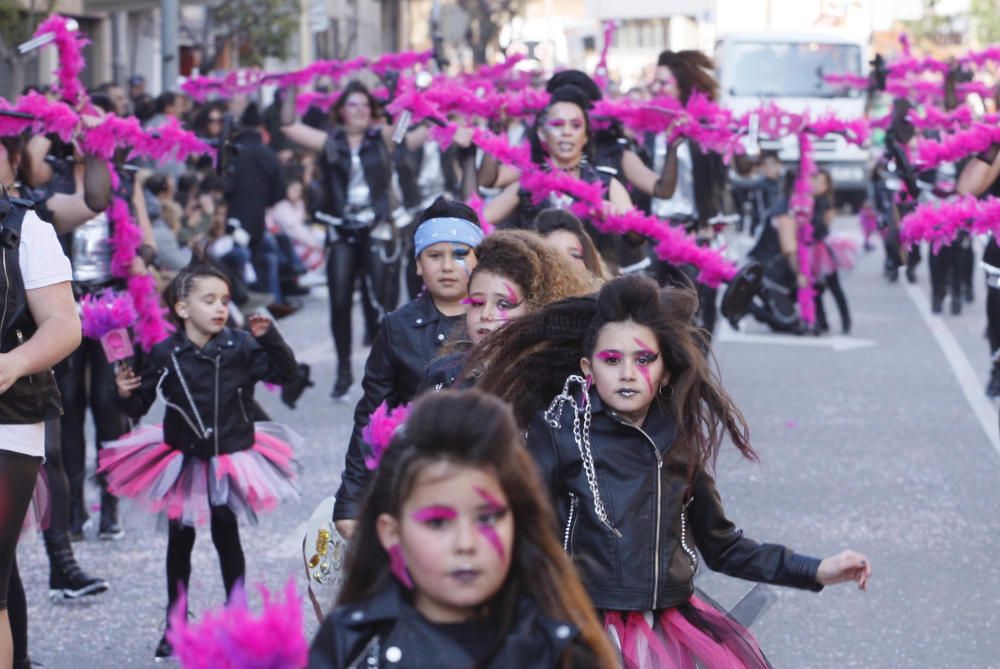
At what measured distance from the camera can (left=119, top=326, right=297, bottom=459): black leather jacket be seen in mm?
6355

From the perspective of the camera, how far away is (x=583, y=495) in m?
4.16

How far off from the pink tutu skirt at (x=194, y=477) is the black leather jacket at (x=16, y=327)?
1356 millimetres

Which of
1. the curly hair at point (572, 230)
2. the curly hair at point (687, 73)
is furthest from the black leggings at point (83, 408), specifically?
the curly hair at point (687, 73)

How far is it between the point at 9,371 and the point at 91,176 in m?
2.65

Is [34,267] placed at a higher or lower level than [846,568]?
higher

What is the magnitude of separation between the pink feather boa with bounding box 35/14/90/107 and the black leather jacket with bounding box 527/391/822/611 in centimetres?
399

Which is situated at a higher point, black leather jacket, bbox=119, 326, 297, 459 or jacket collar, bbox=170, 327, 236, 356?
jacket collar, bbox=170, 327, 236, 356

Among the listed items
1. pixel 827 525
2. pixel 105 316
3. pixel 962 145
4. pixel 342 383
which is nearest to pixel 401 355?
pixel 105 316

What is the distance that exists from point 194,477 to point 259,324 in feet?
1.86

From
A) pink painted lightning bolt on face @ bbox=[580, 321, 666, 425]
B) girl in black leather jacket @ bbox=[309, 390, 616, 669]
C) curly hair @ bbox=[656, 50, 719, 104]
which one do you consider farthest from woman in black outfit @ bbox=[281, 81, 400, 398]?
girl in black leather jacket @ bbox=[309, 390, 616, 669]

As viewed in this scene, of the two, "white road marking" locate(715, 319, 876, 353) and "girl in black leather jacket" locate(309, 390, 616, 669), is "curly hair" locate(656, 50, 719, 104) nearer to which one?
"white road marking" locate(715, 319, 876, 353)

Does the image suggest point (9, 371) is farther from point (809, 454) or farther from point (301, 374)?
point (809, 454)

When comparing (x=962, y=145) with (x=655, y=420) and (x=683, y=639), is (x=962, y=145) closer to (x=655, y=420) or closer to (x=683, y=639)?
(x=655, y=420)

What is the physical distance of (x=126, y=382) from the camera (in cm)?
639
